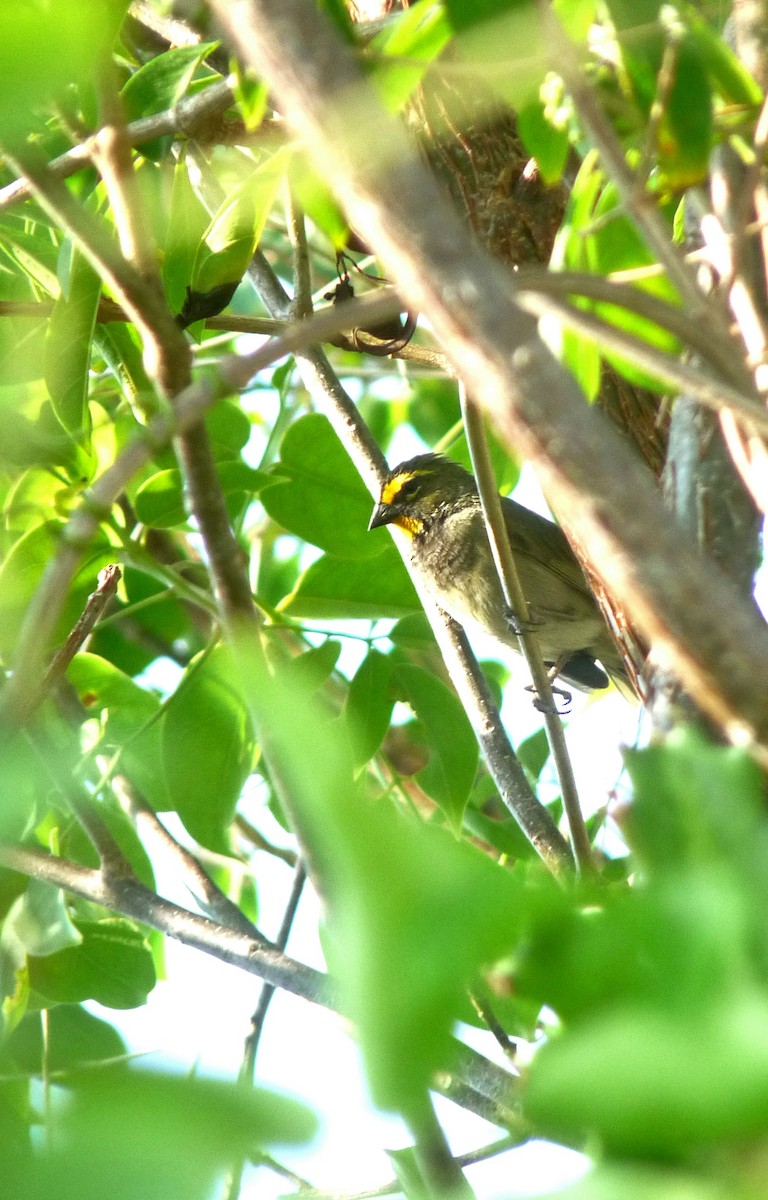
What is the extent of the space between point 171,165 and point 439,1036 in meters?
2.10

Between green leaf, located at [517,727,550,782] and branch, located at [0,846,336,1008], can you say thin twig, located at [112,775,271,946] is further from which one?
green leaf, located at [517,727,550,782]

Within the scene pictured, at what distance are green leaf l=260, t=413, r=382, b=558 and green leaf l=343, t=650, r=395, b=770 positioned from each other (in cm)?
27

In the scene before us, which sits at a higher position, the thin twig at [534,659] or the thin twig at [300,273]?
the thin twig at [300,273]

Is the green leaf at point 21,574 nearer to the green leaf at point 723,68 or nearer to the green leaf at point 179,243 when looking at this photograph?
the green leaf at point 179,243

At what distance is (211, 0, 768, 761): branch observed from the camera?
74 centimetres

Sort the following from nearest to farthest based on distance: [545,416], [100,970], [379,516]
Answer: [545,416] → [100,970] → [379,516]

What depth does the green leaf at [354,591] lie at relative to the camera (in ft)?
8.42

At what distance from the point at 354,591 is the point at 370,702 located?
31 cm

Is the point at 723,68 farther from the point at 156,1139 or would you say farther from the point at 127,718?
the point at 127,718

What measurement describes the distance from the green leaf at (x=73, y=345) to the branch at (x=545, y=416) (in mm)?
966

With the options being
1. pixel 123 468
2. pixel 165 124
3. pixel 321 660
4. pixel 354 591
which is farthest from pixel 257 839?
pixel 123 468

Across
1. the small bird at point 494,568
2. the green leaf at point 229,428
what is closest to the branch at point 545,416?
the green leaf at point 229,428

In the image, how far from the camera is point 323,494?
2594mm

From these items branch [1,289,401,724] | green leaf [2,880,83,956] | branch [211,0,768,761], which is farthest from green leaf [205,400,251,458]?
branch [211,0,768,761]
